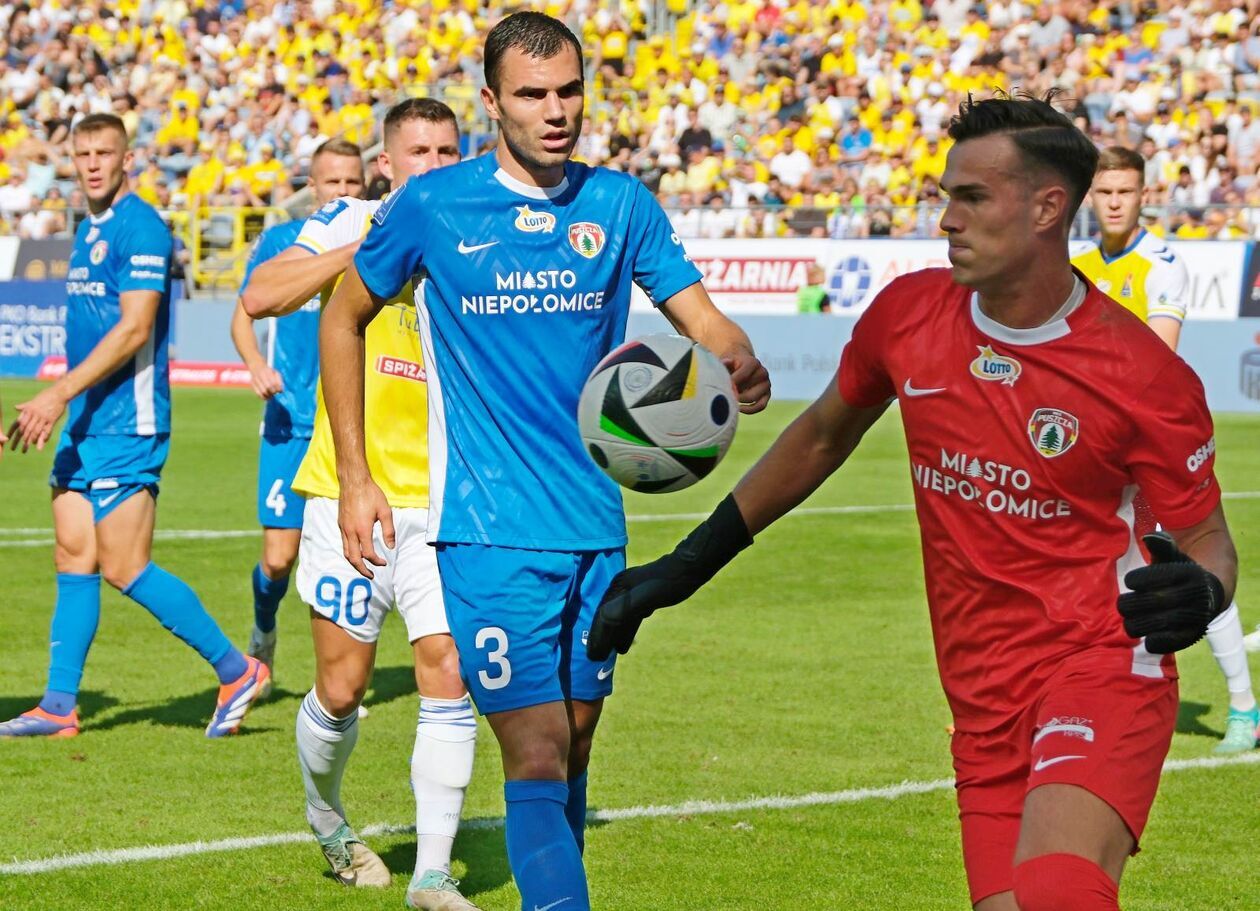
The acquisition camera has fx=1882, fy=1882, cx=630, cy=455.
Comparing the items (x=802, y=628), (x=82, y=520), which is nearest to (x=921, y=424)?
(x=82, y=520)

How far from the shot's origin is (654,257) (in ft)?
15.9

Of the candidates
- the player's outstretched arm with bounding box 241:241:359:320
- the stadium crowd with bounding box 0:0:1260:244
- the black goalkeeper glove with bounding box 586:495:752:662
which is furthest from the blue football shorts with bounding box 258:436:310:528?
the stadium crowd with bounding box 0:0:1260:244

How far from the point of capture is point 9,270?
29719 mm

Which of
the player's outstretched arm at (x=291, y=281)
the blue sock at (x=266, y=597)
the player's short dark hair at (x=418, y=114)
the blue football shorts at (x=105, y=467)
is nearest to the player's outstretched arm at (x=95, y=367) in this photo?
the blue football shorts at (x=105, y=467)

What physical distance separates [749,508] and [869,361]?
0.43 metres

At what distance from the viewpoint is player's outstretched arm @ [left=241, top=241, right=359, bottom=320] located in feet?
17.6

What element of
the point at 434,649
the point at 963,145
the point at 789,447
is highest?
the point at 963,145

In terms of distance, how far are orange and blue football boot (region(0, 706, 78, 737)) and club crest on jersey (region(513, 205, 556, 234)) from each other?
4.11 metres

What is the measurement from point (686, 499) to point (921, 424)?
12114 mm

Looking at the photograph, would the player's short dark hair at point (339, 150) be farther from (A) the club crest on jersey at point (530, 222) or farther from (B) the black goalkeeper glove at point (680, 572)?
(B) the black goalkeeper glove at point (680, 572)

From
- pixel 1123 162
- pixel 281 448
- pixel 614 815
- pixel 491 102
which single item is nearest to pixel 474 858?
pixel 614 815

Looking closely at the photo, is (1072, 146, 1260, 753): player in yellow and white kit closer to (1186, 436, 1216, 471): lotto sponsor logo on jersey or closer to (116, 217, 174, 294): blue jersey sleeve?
(116, 217, 174, 294): blue jersey sleeve

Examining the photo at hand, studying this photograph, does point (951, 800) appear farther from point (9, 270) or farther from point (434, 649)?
point (9, 270)

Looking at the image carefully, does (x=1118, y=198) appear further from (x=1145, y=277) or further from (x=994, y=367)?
(x=994, y=367)
